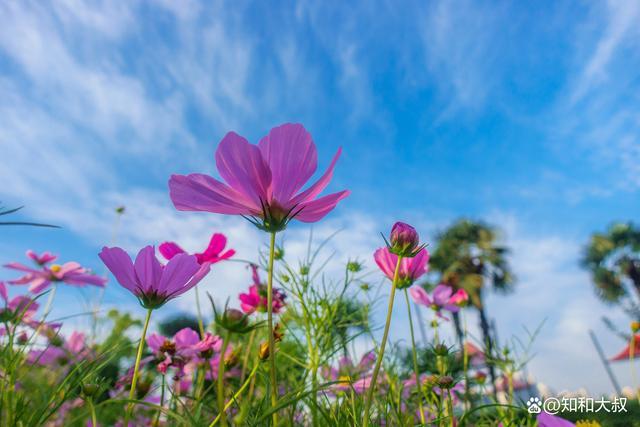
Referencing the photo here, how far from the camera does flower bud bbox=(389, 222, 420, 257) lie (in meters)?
0.60

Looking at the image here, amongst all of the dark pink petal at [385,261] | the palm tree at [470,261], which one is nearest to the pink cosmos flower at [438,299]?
the dark pink petal at [385,261]

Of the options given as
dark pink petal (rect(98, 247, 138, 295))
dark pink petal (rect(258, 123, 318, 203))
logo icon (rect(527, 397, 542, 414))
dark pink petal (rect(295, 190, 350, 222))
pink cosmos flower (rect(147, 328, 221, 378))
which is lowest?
logo icon (rect(527, 397, 542, 414))

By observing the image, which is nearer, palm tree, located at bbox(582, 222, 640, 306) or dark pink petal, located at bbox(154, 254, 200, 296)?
dark pink petal, located at bbox(154, 254, 200, 296)

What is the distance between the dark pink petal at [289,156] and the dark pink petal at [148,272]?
0.20 metres

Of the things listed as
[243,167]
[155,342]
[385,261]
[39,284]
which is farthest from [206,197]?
[39,284]

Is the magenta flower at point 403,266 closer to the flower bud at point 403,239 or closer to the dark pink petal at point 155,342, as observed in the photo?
the flower bud at point 403,239

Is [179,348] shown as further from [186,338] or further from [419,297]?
[419,297]

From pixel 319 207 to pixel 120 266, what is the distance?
0.27m

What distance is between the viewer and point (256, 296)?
1.13m

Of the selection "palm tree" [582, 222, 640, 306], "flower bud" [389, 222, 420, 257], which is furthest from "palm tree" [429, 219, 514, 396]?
"flower bud" [389, 222, 420, 257]

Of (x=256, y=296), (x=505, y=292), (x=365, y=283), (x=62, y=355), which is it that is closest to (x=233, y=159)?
(x=256, y=296)

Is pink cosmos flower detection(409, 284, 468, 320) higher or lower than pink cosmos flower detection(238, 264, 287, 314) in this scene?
higher

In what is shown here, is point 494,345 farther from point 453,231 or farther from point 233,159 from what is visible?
point 453,231

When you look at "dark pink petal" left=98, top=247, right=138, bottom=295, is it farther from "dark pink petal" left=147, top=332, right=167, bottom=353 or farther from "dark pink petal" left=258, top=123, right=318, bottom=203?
"dark pink petal" left=147, top=332, right=167, bottom=353
